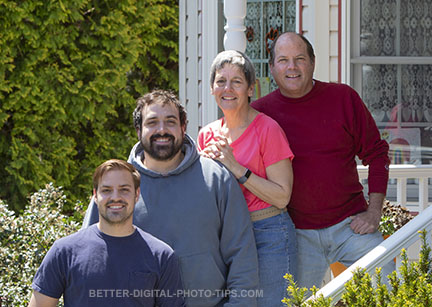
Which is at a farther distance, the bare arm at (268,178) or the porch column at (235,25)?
the porch column at (235,25)

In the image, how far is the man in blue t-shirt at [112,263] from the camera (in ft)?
8.35

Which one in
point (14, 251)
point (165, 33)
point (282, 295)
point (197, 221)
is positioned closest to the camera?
point (197, 221)

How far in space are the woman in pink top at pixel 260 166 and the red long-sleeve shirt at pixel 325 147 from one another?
0.18 m

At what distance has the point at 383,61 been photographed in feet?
18.9

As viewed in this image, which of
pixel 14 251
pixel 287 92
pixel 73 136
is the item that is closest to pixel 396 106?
pixel 287 92

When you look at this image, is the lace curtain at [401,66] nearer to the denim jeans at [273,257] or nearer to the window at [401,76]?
the window at [401,76]

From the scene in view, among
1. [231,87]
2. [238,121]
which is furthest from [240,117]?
[231,87]

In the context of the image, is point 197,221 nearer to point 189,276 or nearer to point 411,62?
point 189,276

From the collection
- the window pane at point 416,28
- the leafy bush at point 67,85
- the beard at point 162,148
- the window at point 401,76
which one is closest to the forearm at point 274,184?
the beard at point 162,148

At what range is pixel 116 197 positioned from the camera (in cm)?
262

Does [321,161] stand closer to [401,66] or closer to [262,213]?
[262,213]

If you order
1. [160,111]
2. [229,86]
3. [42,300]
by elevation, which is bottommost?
[42,300]

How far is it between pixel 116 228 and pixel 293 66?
115 centimetres

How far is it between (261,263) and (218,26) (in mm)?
3591
